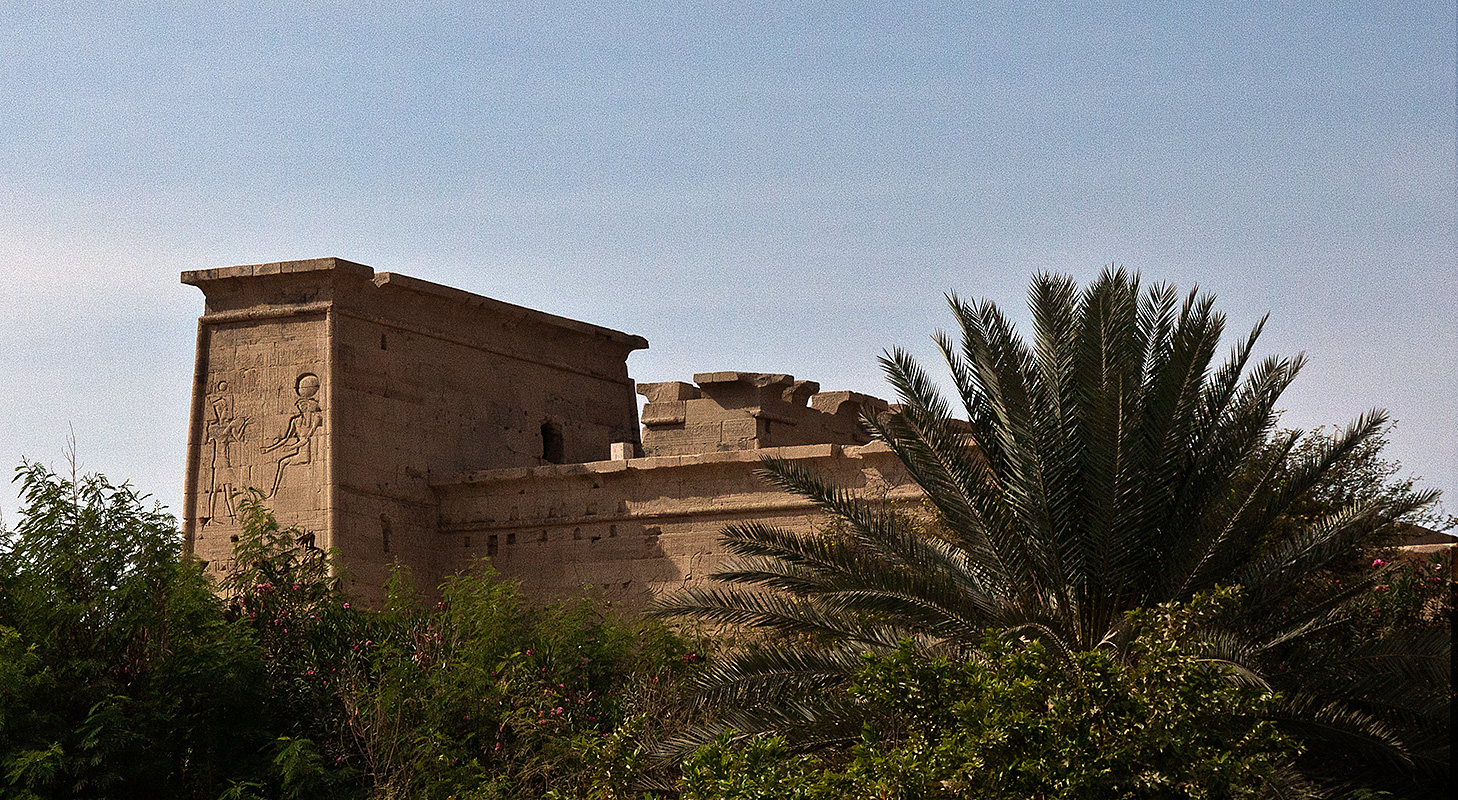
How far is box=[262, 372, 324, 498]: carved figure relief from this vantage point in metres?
20.0

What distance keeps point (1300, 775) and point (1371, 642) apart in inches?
55.7

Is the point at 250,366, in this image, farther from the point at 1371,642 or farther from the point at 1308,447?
the point at 1371,642

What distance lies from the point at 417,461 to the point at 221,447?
204 centimetres

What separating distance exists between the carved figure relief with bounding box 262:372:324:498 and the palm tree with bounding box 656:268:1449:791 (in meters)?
7.37

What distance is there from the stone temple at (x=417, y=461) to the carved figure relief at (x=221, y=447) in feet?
0.07

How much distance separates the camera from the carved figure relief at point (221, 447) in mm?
20156

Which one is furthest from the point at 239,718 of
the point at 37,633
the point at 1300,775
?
the point at 1300,775

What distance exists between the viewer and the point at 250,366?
809 inches

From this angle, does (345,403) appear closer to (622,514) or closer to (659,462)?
(622,514)

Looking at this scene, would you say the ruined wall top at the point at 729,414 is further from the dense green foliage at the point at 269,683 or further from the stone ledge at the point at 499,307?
the dense green foliage at the point at 269,683

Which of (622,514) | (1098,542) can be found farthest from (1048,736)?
(622,514)

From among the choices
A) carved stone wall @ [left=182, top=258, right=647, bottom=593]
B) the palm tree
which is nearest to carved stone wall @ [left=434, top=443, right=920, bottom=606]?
carved stone wall @ [left=182, top=258, right=647, bottom=593]

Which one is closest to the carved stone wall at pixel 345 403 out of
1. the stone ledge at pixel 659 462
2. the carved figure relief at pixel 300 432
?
the carved figure relief at pixel 300 432

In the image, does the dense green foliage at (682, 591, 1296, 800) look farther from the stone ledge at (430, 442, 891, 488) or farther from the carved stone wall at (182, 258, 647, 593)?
the carved stone wall at (182, 258, 647, 593)
